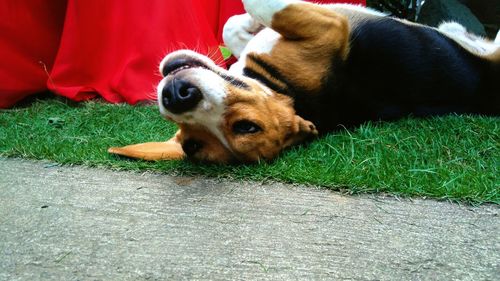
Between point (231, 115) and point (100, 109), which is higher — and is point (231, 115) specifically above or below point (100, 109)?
above

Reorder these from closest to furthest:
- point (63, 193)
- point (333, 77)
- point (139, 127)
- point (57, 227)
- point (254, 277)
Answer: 1. point (254, 277)
2. point (57, 227)
3. point (63, 193)
4. point (333, 77)
5. point (139, 127)

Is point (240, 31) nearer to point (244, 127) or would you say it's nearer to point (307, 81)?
point (307, 81)

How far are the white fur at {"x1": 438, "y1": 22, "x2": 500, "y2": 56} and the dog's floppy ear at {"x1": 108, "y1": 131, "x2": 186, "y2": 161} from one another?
7.06 feet

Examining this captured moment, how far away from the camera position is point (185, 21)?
4.22 meters

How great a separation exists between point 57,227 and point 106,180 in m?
0.56

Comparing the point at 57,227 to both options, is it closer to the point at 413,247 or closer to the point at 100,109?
the point at 413,247

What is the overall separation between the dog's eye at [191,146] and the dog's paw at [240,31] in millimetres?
1262

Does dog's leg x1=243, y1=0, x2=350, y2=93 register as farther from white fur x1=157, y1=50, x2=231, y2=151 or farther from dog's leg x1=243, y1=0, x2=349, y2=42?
white fur x1=157, y1=50, x2=231, y2=151

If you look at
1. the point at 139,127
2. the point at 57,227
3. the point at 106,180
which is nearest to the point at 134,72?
the point at 139,127

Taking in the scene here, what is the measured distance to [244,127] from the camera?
8.47ft

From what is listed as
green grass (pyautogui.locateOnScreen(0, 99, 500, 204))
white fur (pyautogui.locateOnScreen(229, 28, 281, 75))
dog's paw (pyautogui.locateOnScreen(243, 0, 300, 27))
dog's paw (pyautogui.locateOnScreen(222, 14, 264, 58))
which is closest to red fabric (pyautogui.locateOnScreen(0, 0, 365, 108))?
dog's paw (pyautogui.locateOnScreen(222, 14, 264, 58))

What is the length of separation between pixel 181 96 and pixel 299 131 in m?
0.74

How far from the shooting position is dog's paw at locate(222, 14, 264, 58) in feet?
12.0

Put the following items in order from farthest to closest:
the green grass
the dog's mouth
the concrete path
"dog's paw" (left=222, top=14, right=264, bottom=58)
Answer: "dog's paw" (left=222, top=14, right=264, bottom=58)
the dog's mouth
the green grass
the concrete path
